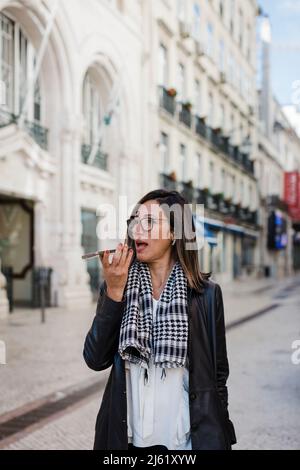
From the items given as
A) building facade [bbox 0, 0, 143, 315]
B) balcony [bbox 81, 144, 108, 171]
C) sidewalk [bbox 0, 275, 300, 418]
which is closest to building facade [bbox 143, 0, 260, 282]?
building facade [bbox 0, 0, 143, 315]

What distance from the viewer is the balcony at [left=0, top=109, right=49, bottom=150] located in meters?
11.8

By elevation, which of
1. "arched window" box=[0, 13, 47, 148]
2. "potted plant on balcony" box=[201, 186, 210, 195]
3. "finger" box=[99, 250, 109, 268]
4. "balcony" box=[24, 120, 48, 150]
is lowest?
"finger" box=[99, 250, 109, 268]

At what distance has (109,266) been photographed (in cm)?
184

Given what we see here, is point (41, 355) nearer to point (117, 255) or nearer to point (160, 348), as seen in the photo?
point (160, 348)

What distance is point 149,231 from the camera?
199 cm

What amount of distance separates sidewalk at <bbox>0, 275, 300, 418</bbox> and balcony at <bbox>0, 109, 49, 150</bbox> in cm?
392

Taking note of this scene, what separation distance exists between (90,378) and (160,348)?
4221 millimetres

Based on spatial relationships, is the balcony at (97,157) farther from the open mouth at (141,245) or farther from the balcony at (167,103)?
the open mouth at (141,245)

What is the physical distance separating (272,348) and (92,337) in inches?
247

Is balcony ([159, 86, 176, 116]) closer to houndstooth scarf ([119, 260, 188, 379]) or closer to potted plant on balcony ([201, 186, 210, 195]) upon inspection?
potted plant on balcony ([201, 186, 210, 195])

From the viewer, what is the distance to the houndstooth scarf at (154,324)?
1910 mm

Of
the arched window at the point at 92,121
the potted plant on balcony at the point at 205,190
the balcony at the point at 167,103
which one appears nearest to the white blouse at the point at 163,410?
the arched window at the point at 92,121

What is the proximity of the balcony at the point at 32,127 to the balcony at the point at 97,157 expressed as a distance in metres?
1.26

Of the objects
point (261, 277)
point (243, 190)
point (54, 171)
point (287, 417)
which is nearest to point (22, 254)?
point (54, 171)
